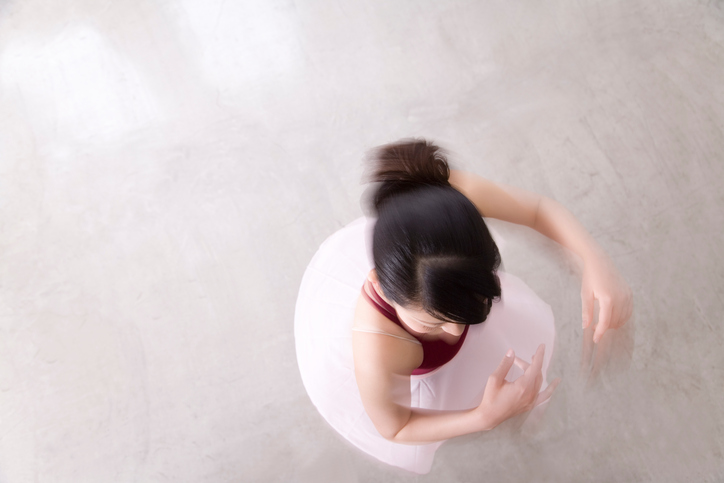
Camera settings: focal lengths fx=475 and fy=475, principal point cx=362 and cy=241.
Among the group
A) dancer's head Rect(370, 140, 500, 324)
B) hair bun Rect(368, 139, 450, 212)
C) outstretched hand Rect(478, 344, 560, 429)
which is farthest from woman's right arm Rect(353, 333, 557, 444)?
hair bun Rect(368, 139, 450, 212)

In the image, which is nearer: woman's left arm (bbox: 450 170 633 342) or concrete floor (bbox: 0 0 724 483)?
woman's left arm (bbox: 450 170 633 342)

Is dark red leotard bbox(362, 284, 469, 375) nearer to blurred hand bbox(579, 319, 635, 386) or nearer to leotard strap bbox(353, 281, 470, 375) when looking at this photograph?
leotard strap bbox(353, 281, 470, 375)

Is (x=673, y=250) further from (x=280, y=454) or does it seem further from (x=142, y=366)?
(x=142, y=366)

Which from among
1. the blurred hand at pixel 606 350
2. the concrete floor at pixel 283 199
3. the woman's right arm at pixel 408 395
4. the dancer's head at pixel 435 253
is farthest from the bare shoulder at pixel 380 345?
the concrete floor at pixel 283 199

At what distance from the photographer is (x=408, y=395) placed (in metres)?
0.90

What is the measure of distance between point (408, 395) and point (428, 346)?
11cm

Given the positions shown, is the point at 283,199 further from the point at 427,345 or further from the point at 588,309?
the point at 588,309

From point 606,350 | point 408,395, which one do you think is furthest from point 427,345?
point 606,350

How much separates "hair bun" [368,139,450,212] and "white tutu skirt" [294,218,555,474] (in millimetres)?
233

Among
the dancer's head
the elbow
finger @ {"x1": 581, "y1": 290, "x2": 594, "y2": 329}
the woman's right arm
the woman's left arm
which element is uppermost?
the dancer's head

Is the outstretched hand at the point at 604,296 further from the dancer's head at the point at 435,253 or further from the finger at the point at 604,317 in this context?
the dancer's head at the point at 435,253

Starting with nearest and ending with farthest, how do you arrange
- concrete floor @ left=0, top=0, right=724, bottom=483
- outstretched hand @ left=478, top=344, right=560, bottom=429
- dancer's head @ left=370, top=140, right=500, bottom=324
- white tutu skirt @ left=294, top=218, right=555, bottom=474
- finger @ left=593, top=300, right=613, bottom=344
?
dancer's head @ left=370, top=140, right=500, bottom=324, outstretched hand @ left=478, top=344, right=560, bottom=429, finger @ left=593, top=300, right=613, bottom=344, white tutu skirt @ left=294, top=218, right=555, bottom=474, concrete floor @ left=0, top=0, right=724, bottom=483

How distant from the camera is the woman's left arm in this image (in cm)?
87

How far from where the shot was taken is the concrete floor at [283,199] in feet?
4.41
